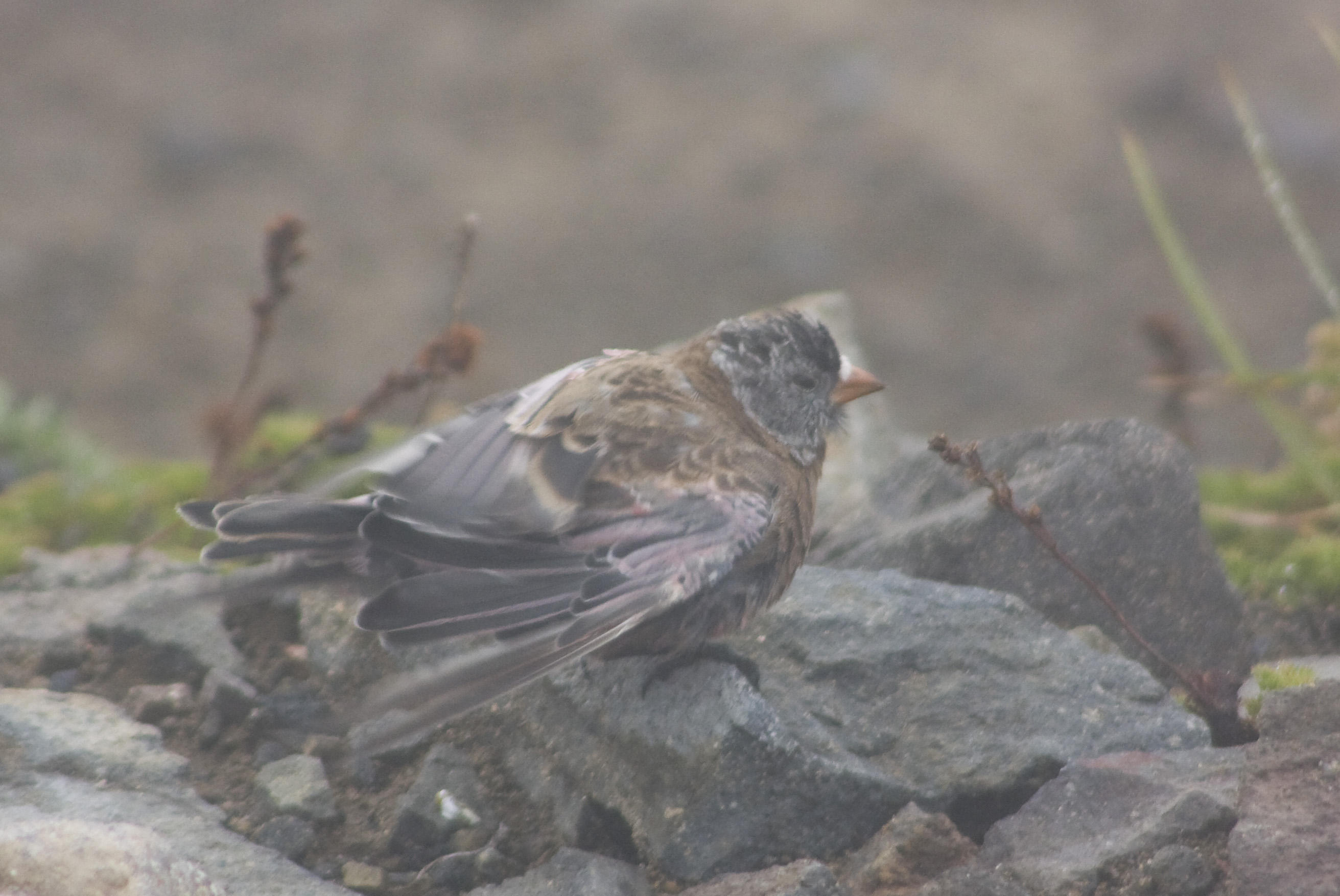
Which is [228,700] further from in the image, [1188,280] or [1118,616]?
[1188,280]

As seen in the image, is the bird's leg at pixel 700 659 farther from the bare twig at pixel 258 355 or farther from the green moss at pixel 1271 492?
the green moss at pixel 1271 492

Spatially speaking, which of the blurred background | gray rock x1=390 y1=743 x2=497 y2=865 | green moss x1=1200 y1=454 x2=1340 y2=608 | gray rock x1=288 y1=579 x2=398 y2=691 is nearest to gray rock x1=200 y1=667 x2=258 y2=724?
gray rock x1=288 y1=579 x2=398 y2=691

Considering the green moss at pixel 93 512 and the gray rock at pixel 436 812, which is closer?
the gray rock at pixel 436 812

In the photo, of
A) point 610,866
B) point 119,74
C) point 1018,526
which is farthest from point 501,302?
point 610,866

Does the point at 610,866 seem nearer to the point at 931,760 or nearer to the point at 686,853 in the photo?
the point at 686,853

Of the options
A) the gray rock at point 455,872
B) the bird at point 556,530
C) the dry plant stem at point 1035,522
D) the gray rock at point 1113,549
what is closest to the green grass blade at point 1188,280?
the gray rock at point 1113,549

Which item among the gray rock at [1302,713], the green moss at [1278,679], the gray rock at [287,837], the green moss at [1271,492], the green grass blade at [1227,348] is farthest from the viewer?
the green moss at [1271,492]

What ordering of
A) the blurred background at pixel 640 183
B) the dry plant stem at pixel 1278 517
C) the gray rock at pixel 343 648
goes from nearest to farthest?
the gray rock at pixel 343 648, the dry plant stem at pixel 1278 517, the blurred background at pixel 640 183

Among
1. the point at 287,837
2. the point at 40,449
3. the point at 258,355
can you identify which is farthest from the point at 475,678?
the point at 40,449
